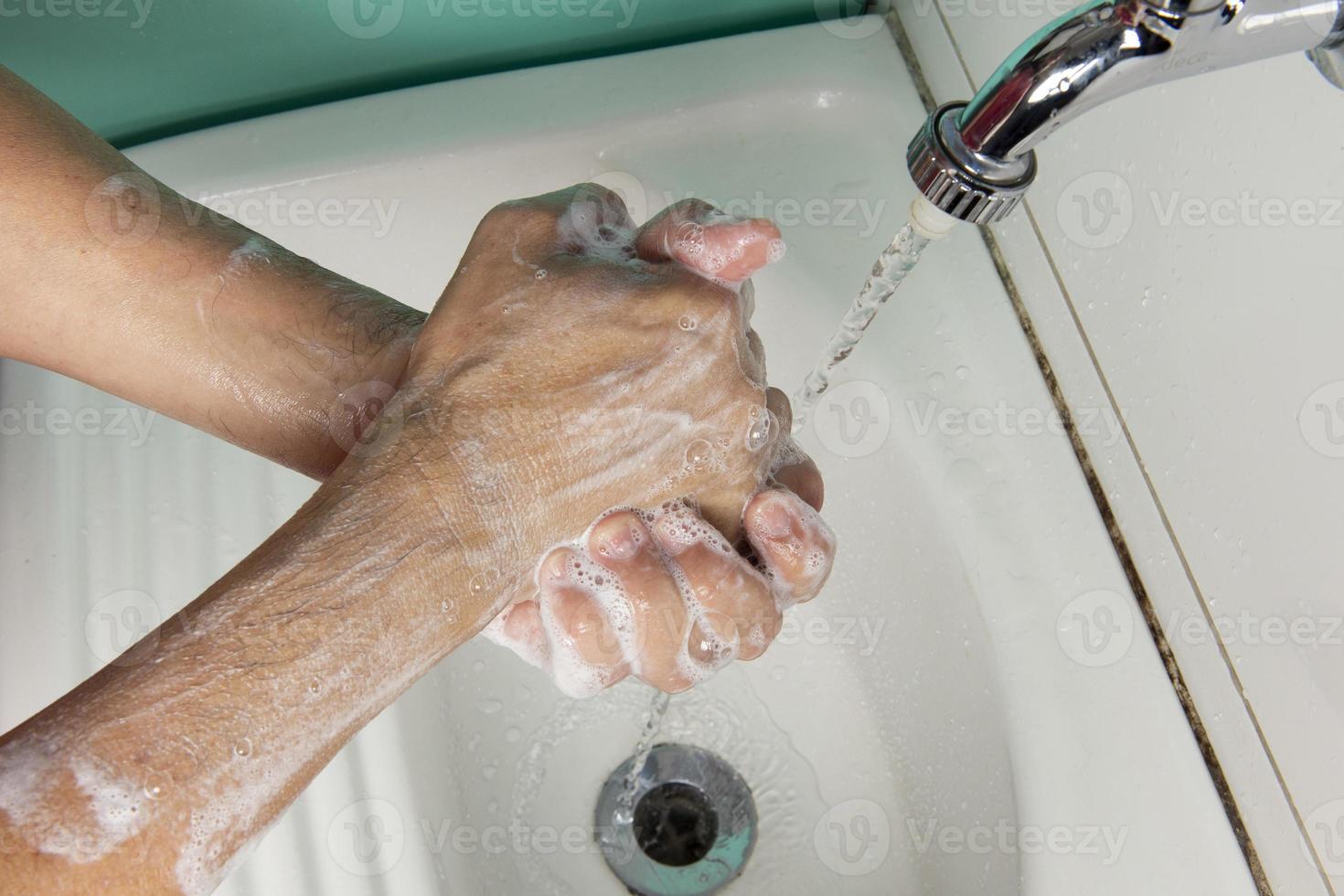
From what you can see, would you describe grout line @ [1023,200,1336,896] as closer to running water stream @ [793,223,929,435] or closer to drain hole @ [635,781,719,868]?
running water stream @ [793,223,929,435]

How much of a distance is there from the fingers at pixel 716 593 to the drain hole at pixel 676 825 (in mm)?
229

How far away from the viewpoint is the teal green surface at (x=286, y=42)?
73cm

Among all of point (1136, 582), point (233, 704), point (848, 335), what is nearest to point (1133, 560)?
point (1136, 582)

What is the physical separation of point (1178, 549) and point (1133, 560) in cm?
3

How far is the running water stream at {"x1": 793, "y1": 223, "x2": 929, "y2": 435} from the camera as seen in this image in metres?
0.48

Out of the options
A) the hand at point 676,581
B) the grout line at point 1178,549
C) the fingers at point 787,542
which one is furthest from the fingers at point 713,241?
the grout line at point 1178,549

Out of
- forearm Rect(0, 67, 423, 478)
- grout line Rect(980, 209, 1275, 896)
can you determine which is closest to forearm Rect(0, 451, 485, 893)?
forearm Rect(0, 67, 423, 478)

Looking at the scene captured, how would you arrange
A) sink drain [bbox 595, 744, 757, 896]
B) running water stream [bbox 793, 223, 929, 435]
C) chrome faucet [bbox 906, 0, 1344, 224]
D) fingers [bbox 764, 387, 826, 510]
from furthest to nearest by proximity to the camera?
1. sink drain [bbox 595, 744, 757, 896]
2. fingers [bbox 764, 387, 826, 510]
3. running water stream [bbox 793, 223, 929, 435]
4. chrome faucet [bbox 906, 0, 1344, 224]

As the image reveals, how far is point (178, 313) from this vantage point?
586mm

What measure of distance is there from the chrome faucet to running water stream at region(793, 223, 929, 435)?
0.07 meters

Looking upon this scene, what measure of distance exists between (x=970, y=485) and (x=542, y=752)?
367 millimetres

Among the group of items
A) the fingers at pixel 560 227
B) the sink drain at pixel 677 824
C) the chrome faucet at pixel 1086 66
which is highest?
the fingers at pixel 560 227

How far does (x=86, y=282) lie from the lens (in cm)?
57

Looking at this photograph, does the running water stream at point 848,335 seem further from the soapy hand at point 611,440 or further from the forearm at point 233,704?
the forearm at point 233,704
